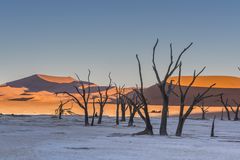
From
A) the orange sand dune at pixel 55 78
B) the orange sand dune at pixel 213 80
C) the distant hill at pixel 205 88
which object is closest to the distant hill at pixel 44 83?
the orange sand dune at pixel 55 78

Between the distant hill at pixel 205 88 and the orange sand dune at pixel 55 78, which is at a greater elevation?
the orange sand dune at pixel 55 78

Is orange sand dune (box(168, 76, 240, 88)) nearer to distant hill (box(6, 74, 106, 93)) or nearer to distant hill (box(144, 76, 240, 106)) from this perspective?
distant hill (box(144, 76, 240, 106))

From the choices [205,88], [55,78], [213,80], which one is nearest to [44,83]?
[55,78]

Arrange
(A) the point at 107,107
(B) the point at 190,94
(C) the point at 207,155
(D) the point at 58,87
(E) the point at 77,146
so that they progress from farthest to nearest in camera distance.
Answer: (D) the point at 58,87
(B) the point at 190,94
(A) the point at 107,107
(E) the point at 77,146
(C) the point at 207,155

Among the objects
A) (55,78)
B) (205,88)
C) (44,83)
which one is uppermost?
(55,78)

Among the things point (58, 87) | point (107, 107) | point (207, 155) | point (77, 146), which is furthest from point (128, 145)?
point (58, 87)

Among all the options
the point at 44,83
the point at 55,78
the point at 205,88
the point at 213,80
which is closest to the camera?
the point at 205,88

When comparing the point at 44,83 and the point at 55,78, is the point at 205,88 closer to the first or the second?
the point at 44,83

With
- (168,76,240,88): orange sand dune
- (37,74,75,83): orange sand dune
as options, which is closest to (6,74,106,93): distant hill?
(37,74,75,83): orange sand dune

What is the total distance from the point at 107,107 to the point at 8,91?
45932mm

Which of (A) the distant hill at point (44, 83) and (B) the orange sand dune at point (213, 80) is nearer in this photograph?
(B) the orange sand dune at point (213, 80)

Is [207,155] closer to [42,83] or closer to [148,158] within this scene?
[148,158]

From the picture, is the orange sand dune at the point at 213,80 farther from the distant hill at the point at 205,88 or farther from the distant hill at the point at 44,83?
the distant hill at the point at 44,83

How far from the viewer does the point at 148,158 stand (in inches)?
417
